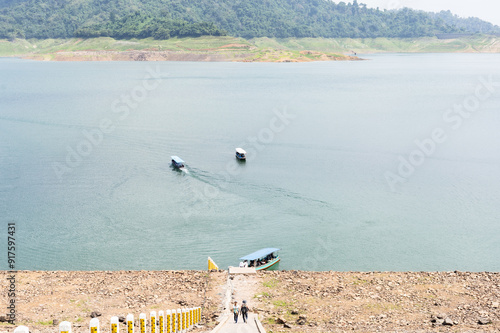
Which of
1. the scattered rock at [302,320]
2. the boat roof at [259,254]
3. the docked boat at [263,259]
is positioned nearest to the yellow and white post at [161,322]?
the scattered rock at [302,320]

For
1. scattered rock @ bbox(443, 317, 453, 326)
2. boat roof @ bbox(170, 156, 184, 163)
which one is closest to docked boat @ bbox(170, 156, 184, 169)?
boat roof @ bbox(170, 156, 184, 163)

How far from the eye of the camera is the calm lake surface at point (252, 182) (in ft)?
125

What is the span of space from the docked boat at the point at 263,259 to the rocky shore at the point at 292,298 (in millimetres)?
3561

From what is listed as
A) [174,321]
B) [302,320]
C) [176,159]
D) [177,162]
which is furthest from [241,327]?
[176,159]

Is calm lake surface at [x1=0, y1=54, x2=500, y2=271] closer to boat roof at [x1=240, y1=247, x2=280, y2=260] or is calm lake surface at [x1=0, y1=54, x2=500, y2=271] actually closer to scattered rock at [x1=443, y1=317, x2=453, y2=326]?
boat roof at [x1=240, y1=247, x2=280, y2=260]

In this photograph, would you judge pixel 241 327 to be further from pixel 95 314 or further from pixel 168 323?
pixel 95 314

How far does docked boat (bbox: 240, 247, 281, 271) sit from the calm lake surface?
1199 millimetres

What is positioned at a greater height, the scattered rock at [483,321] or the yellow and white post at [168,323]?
the yellow and white post at [168,323]

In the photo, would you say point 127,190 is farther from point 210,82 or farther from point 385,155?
point 210,82

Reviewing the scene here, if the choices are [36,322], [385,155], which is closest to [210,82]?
[385,155]

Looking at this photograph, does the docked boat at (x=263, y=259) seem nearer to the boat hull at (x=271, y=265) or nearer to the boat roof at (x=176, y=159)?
the boat hull at (x=271, y=265)

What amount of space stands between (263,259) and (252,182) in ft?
59.9

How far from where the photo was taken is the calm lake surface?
38.2m

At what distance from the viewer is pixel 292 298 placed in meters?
27.7
